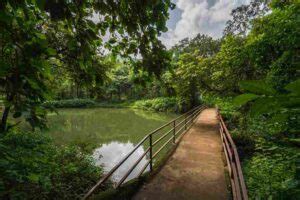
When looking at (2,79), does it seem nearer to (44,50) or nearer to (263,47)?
(44,50)

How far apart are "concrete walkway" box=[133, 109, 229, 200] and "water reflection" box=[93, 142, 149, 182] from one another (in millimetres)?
2473

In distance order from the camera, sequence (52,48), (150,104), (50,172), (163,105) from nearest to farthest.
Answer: (52,48) → (50,172) → (163,105) → (150,104)

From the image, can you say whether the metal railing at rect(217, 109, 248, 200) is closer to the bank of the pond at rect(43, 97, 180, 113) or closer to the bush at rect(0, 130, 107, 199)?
the bush at rect(0, 130, 107, 199)

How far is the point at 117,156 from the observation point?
9.69 metres

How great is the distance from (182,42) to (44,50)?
39910 millimetres

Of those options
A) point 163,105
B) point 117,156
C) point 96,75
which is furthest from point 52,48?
point 163,105

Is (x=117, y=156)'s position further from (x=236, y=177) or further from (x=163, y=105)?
(x=163, y=105)

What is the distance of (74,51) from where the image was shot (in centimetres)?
213

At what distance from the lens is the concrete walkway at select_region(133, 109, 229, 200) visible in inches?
145

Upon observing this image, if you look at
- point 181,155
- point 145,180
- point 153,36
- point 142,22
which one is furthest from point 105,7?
point 181,155

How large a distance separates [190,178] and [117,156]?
19.3 feet

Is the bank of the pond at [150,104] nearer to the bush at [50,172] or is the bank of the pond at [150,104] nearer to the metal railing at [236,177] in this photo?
the bush at [50,172]

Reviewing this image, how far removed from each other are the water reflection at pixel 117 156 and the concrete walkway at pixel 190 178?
2.47 meters

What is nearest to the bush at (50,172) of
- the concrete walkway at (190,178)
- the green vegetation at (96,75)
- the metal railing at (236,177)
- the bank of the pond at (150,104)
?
the green vegetation at (96,75)
